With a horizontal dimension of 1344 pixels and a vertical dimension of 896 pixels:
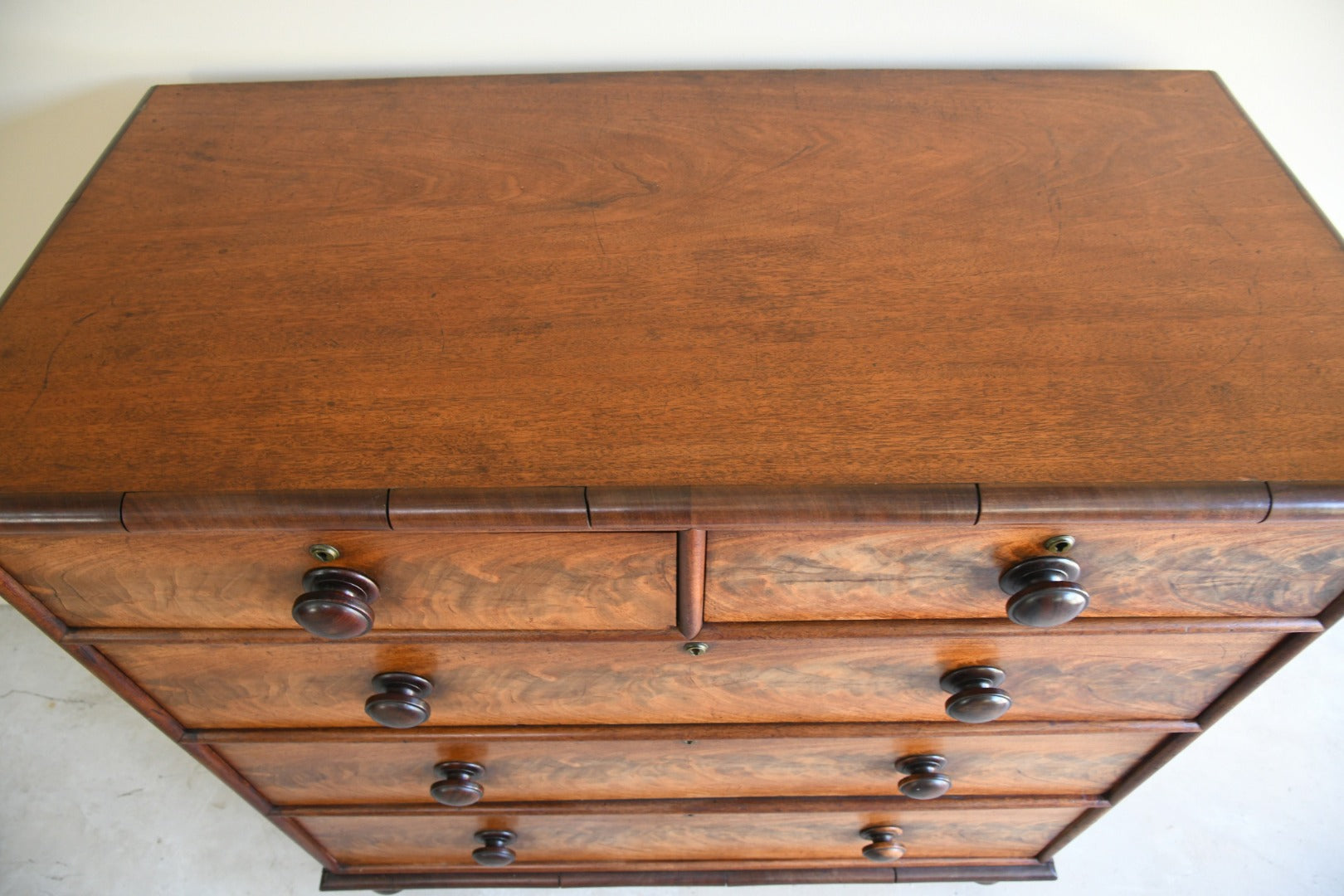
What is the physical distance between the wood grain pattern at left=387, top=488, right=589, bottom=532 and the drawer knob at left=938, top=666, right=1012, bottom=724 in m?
0.42

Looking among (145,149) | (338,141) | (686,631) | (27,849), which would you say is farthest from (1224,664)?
(27,849)

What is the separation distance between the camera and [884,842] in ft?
3.52

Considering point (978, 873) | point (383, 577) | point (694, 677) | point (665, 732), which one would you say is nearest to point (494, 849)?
point (665, 732)

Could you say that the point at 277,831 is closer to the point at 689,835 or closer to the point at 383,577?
the point at 689,835

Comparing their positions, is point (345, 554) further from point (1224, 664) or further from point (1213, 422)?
point (1224, 664)

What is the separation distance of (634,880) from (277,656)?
0.68 metres

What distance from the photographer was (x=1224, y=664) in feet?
2.61

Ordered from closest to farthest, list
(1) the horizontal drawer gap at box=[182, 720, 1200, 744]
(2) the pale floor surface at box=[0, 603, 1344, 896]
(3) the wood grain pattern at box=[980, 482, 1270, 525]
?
(3) the wood grain pattern at box=[980, 482, 1270, 525], (1) the horizontal drawer gap at box=[182, 720, 1200, 744], (2) the pale floor surface at box=[0, 603, 1344, 896]

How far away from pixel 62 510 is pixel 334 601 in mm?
193

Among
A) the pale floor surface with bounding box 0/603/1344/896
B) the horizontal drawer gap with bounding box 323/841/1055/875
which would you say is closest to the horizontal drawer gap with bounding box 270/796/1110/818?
the horizontal drawer gap with bounding box 323/841/1055/875

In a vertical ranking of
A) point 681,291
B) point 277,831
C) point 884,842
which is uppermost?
point 681,291

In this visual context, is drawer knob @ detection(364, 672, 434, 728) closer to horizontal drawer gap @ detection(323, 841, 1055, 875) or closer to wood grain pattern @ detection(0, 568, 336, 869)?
wood grain pattern @ detection(0, 568, 336, 869)

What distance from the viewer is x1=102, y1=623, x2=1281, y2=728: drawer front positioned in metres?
0.77

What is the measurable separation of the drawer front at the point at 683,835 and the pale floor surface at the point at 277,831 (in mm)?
158
